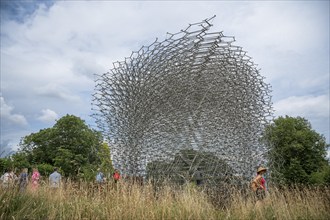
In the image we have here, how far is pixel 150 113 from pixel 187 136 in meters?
1.58

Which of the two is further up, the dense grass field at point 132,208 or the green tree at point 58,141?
the green tree at point 58,141

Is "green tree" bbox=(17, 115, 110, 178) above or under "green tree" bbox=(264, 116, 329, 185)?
above

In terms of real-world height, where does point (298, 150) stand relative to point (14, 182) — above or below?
above

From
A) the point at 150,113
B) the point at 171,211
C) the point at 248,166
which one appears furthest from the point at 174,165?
the point at 171,211

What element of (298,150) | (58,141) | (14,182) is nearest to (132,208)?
(14,182)

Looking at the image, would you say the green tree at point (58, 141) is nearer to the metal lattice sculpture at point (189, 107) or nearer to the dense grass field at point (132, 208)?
the metal lattice sculpture at point (189, 107)

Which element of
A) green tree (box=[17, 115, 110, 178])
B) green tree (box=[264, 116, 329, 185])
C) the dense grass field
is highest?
green tree (box=[17, 115, 110, 178])

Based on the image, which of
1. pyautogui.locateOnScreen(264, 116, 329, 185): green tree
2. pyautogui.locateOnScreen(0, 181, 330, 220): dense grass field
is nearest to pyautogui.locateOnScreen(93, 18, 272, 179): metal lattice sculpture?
pyautogui.locateOnScreen(0, 181, 330, 220): dense grass field

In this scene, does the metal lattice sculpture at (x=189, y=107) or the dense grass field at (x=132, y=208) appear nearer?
the dense grass field at (x=132, y=208)

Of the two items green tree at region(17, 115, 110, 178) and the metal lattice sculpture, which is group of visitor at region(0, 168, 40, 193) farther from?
green tree at region(17, 115, 110, 178)

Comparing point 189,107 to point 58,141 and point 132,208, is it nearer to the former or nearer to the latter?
point 132,208

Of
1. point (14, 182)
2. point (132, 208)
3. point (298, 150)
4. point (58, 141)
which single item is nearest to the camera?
point (132, 208)

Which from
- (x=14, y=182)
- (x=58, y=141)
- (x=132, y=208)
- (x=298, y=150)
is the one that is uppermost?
(x=58, y=141)

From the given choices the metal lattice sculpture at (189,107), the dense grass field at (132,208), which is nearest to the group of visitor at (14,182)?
the dense grass field at (132,208)
